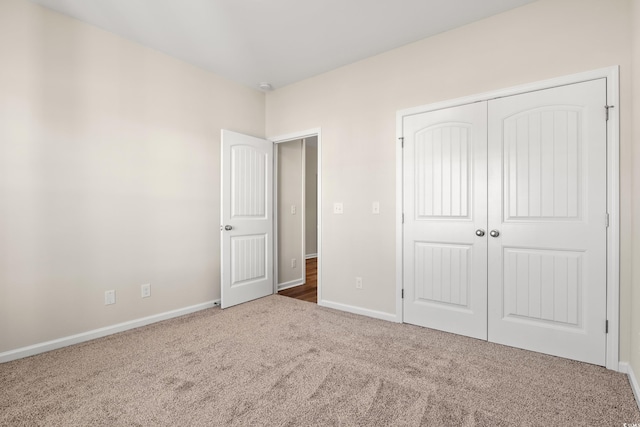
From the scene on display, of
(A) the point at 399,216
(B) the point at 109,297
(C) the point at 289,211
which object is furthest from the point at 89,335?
(A) the point at 399,216

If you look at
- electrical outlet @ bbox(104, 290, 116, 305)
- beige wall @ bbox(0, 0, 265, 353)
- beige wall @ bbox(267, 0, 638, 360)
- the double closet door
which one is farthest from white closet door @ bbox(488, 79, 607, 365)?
electrical outlet @ bbox(104, 290, 116, 305)

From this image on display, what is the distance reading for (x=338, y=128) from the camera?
11.3 feet

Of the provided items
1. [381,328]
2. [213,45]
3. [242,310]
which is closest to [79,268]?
[242,310]

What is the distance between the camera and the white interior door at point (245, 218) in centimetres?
347

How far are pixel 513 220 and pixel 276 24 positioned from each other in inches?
101

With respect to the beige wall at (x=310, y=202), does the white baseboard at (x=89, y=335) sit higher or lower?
lower

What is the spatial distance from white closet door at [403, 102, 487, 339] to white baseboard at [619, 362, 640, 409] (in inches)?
32.6

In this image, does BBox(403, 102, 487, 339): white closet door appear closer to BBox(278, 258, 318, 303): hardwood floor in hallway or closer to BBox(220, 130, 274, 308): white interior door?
BBox(278, 258, 318, 303): hardwood floor in hallway

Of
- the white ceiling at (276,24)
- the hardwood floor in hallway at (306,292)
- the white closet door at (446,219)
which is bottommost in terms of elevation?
the hardwood floor in hallway at (306,292)

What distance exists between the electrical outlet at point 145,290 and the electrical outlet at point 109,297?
0.24m

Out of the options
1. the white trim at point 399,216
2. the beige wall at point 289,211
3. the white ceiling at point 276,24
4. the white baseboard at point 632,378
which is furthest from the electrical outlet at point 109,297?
the white baseboard at point 632,378

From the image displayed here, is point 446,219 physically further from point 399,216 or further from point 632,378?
point 632,378

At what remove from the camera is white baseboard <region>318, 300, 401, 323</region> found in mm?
3053

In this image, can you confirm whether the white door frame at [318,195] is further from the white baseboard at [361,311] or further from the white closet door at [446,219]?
the white closet door at [446,219]
